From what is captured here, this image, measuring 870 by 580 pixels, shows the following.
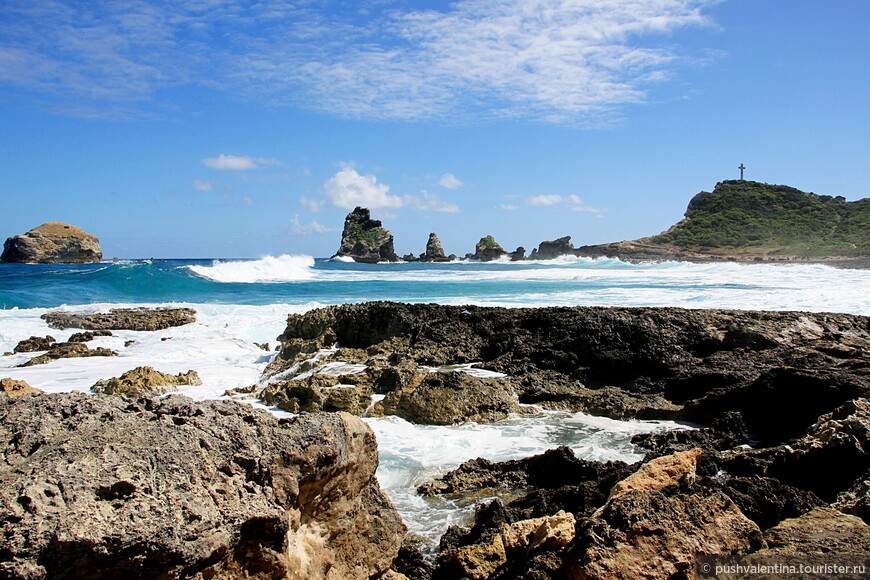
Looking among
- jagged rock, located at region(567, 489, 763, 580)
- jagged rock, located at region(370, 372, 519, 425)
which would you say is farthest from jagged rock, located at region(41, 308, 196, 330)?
jagged rock, located at region(567, 489, 763, 580)

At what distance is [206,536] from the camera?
7.26 ft

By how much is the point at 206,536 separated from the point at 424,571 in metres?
1.59

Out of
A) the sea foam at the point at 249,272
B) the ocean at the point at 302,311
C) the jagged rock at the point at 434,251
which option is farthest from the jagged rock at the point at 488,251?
the ocean at the point at 302,311

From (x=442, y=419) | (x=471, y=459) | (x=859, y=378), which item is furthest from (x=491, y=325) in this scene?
(x=859, y=378)

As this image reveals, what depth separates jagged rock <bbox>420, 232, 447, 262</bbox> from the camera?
99.9 m

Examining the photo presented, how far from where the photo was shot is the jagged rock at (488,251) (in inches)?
3905

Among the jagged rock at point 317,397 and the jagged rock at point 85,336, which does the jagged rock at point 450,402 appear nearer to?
the jagged rock at point 317,397

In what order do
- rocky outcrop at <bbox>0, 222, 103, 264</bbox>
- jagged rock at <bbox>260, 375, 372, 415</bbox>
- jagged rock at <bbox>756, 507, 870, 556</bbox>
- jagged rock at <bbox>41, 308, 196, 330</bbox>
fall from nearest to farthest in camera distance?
1. jagged rock at <bbox>756, 507, 870, 556</bbox>
2. jagged rock at <bbox>260, 375, 372, 415</bbox>
3. jagged rock at <bbox>41, 308, 196, 330</bbox>
4. rocky outcrop at <bbox>0, 222, 103, 264</bbox>

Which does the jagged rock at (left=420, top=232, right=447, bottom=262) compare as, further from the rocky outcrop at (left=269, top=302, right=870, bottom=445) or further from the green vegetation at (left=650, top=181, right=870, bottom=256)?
the rocky outcrop at (left=269, top=302, right=870, bottom=445)

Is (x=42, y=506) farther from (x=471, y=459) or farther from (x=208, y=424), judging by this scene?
(x=471, y=459)

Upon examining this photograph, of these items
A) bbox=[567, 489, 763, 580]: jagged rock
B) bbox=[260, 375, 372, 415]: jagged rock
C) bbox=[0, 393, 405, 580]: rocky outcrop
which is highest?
bbox=[0, 393, 405, 580]: rocky outcrop


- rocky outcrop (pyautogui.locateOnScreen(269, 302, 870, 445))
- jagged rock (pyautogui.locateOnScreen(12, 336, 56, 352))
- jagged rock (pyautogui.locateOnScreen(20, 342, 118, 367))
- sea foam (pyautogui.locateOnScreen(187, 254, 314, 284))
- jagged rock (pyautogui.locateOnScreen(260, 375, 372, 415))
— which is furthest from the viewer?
sea foam (pyautogui.locateOnScreen(187, 254, 314, 284))

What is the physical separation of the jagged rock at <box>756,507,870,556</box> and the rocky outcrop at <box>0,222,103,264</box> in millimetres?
84457

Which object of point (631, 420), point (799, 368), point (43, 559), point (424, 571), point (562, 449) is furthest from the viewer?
point (631, 420)
